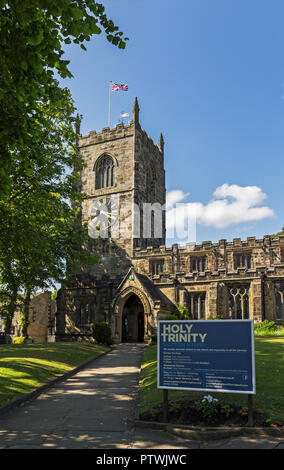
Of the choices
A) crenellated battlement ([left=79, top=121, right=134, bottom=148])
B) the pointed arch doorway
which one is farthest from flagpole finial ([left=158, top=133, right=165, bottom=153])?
the pointed arch doorway

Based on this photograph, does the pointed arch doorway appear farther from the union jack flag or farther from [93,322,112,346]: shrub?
the union jack flag

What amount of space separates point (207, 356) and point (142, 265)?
32784mm

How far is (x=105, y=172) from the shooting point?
156 feet

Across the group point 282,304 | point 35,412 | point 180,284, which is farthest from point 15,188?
point 282,304

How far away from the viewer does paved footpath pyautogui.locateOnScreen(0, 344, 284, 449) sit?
20.7 ft

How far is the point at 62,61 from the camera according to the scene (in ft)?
26.3

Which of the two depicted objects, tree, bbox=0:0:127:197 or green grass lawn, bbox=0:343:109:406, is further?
green grass lawn, bbox=0:343:109:406

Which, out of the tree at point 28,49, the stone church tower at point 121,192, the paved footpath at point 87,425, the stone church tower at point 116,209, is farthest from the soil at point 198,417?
the stone church tower at point 121,192

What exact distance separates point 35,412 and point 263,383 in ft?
18.6

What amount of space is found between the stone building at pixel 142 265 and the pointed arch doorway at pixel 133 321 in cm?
9

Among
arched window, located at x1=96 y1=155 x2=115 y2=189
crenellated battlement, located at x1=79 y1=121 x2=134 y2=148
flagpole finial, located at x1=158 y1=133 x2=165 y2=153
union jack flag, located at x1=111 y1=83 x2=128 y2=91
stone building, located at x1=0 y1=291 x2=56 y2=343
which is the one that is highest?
union jack flag, located at x1=111 y1=83 x2=128 y2=91

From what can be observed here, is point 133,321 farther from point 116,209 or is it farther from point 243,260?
point 116,209

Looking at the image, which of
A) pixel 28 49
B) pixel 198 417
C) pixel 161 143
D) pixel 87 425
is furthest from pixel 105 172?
pixel 198 417
